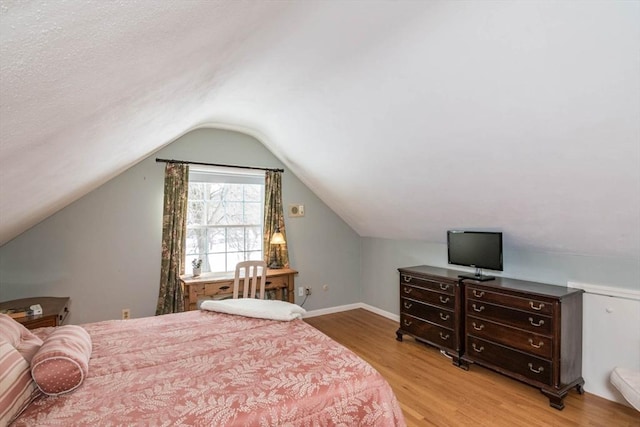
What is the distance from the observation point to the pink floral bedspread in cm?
137

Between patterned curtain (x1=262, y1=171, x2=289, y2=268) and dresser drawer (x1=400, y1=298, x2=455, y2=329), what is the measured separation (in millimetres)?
1576

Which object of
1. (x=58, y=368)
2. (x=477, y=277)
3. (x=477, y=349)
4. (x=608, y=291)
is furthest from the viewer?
(x=477, y=277)

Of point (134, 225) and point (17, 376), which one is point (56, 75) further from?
point (134, 225)

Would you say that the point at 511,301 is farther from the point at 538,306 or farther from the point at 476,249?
the point at 476,249

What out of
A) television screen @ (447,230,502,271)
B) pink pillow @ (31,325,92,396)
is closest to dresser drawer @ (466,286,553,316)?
television screen @ (447,230,502,271)

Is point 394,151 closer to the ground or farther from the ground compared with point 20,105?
farther from the ground

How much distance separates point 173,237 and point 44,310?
1274mm

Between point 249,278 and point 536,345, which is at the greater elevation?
point 249,278

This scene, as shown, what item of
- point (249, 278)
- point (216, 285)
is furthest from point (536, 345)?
point (216, 285)

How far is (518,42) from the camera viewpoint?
168 cm

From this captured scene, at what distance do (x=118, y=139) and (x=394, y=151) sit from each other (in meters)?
2.04

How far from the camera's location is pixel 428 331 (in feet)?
11.9

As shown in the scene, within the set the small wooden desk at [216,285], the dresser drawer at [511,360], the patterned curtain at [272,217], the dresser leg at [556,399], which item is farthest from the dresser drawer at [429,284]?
the patterned curtain at [272,217]

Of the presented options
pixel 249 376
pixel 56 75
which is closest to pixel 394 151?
pixel 249 376
